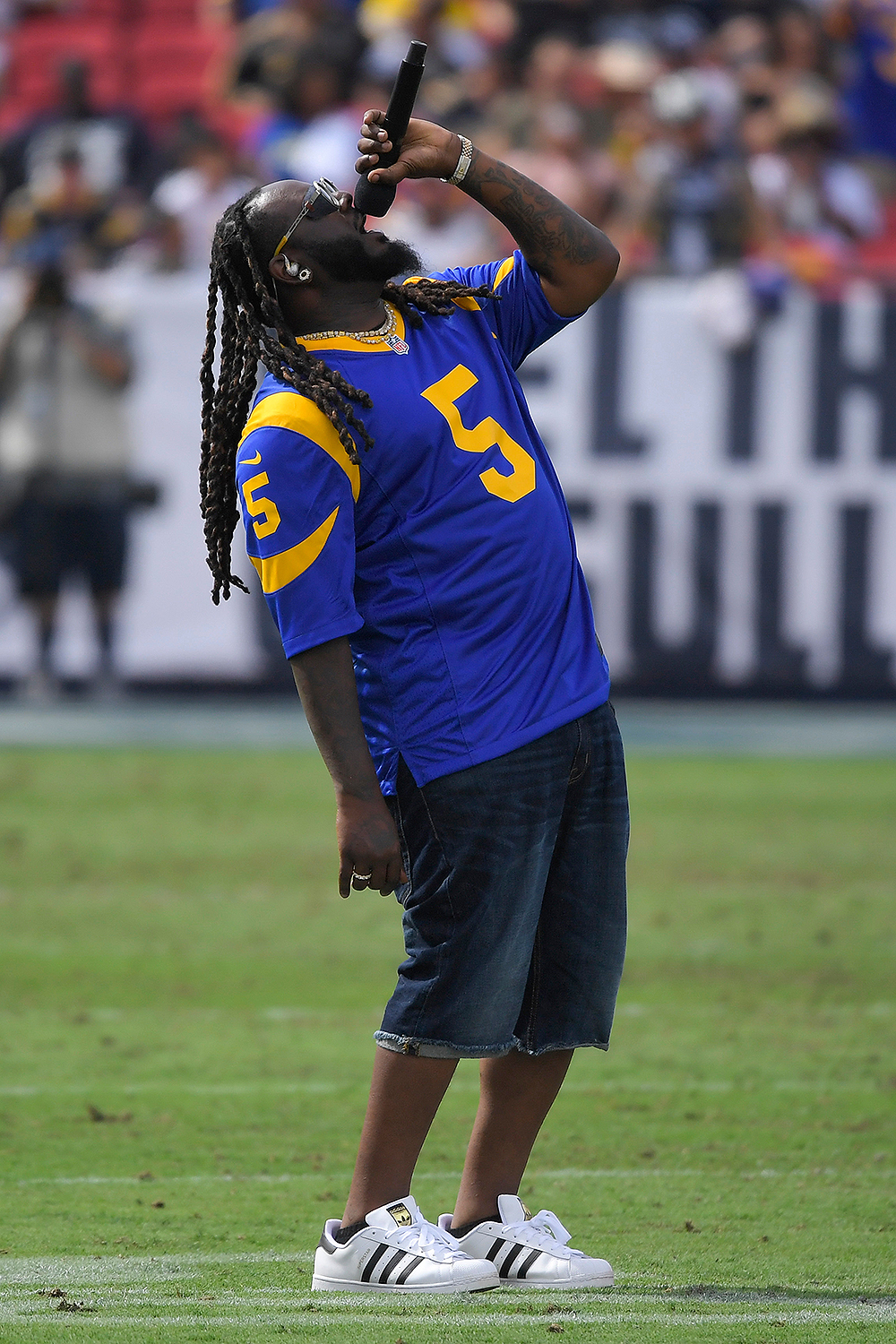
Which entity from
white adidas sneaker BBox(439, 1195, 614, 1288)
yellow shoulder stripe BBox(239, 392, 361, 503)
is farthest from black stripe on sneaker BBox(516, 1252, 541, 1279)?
yellow shoulder stripe BBox(239, 392, 361, 503)

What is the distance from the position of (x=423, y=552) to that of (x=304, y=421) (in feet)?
1.03

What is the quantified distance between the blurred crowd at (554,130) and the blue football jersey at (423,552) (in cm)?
845

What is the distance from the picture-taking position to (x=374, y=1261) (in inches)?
134

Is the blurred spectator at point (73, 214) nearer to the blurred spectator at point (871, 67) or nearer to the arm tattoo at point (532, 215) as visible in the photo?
the blurred spectator at point (871, 67)

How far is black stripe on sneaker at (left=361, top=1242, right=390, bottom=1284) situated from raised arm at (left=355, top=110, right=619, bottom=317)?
173 cm

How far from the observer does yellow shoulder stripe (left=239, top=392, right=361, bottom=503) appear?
333cm

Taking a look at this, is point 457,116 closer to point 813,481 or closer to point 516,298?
point 813,481

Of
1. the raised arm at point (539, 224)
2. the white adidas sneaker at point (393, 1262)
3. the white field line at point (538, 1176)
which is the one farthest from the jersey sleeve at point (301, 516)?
the white field line at point (538, 1176)

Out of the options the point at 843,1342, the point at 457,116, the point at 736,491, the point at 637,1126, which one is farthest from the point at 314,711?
the point at 457,116

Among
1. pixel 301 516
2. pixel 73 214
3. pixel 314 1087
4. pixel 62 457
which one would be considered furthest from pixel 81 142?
pixel 301 516

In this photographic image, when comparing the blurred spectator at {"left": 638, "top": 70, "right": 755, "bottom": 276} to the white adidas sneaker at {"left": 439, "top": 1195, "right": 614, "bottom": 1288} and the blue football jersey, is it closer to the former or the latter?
the blue football jersey

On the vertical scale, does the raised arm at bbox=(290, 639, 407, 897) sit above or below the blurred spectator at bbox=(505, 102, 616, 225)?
below

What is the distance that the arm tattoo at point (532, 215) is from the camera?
3.59 metres

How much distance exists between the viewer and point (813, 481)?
1150 centimetres
